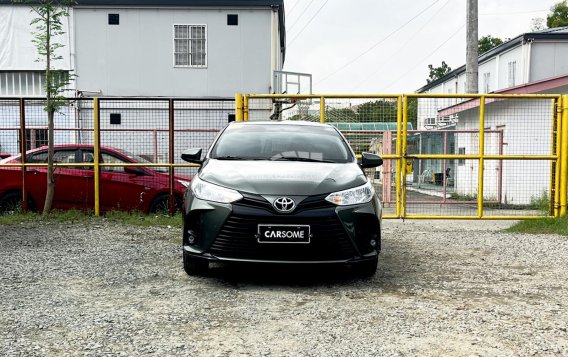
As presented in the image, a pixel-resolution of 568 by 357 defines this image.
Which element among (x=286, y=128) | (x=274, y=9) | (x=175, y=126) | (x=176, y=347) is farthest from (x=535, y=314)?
(x=274, y=9)

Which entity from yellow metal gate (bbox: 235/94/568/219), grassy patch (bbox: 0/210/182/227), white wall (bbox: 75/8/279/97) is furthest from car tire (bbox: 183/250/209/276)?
white wall (bbox: 75/8/279/97)

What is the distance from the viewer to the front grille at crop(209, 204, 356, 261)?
5.33 meters

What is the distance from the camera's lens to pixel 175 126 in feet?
38.0

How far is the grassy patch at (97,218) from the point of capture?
385 inches

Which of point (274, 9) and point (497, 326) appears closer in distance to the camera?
point (497, 326)

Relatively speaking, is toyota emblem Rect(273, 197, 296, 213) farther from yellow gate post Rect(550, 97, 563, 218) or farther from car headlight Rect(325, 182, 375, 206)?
yellow gate post Rect(550, 97, 563, 218)

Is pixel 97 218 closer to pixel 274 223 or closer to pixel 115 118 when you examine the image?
pixel 115 118

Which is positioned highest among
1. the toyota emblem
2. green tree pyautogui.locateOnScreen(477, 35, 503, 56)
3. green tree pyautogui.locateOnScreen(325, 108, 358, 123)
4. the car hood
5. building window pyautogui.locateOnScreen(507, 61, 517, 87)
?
green tree pyautogui.locateOnScreen(477, 35, 503, 56)

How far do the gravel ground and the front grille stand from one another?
0.36m

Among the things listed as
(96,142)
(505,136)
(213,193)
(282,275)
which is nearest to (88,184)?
(96,142)

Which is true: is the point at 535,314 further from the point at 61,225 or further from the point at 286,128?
the point at 61,225

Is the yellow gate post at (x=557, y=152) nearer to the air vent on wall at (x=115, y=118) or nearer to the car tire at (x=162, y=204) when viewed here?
the car tire at (x=162, y=204)

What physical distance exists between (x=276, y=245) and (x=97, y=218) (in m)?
5.87

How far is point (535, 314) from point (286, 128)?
11.7 ft
